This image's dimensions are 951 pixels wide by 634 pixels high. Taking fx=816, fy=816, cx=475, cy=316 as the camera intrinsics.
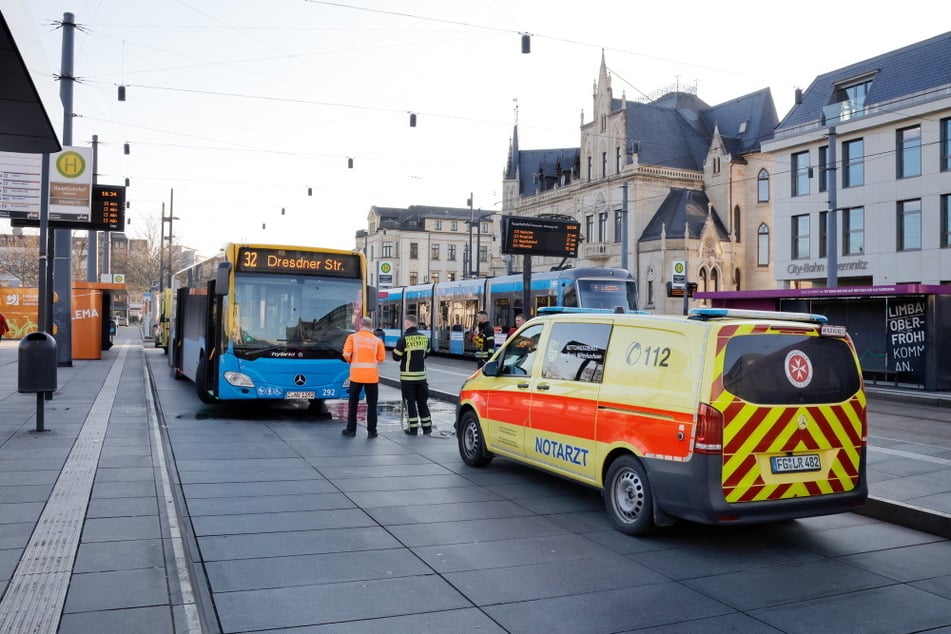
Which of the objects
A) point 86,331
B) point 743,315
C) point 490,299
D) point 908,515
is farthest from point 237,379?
point 86,331

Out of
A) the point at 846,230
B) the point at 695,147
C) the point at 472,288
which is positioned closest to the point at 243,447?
the point at 472,288

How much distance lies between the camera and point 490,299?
101ft

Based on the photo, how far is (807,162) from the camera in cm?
4147

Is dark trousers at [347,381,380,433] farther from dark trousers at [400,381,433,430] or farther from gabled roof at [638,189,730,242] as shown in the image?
gabled roof at [638,189,730,242]

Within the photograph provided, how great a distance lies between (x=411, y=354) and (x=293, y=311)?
105 inches

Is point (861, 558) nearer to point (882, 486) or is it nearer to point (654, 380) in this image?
point (654, 380)

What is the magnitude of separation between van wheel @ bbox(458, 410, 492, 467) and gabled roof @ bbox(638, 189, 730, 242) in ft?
173

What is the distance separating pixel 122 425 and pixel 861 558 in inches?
404

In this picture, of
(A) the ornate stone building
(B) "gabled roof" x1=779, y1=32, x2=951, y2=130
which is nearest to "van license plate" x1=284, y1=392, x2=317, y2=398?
(B) "gabled roof" x1=779, y1=32, x2=951, y2=130

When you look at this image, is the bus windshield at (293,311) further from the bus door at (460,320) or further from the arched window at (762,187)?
the arched window at (762,187)

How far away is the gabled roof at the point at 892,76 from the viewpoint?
3525 cm

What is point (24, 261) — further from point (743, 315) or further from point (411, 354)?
point (743, 315)

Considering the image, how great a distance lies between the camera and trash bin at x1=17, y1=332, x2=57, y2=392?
10703mm

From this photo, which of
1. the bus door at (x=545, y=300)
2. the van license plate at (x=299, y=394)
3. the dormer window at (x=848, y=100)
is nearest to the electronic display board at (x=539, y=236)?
the bus door at (x=545, y=300)
